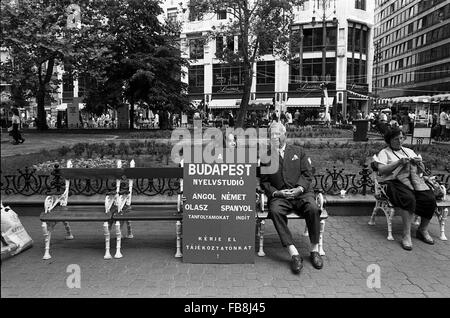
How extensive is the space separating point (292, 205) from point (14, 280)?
313cm

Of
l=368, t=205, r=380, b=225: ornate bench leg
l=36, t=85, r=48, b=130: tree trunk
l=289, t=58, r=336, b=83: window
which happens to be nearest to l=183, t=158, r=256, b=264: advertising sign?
l=368, t=205, r=380, b=225: ornate bench leg

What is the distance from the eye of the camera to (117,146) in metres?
12.4

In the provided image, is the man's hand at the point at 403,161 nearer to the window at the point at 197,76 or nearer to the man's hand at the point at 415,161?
the man's hand at the point at 415,161

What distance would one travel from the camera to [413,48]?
83.2m

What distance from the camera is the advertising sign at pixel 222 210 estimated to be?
15.8ft

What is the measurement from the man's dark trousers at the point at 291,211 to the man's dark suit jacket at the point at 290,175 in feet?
0.71

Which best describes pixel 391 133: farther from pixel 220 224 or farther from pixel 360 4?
pixel 360 4

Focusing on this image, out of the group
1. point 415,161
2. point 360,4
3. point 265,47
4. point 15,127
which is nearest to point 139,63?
point 265,47

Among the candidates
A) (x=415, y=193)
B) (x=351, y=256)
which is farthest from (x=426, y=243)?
(x=351, y=256)

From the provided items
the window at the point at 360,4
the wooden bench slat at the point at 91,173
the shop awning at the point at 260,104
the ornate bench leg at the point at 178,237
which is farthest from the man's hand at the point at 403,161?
the window at the point at 360,4

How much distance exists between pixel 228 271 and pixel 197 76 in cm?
5310

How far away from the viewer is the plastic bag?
4559 mm

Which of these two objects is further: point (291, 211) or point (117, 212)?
point (117, 212)

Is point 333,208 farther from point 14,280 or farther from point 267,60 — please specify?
point 267,60
